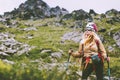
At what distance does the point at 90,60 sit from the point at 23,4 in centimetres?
10879

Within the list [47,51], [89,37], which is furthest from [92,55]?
[47,51]

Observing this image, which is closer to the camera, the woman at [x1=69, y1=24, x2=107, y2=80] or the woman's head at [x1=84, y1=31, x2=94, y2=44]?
the woman at [x1=69, y1=24, x2=107, y2=80]

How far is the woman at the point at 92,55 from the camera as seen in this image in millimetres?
13000

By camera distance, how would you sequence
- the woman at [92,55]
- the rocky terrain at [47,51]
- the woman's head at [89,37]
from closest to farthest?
the rocky terrain at [47,51]
the woman at [92,55]
the woman's head at [89,37]

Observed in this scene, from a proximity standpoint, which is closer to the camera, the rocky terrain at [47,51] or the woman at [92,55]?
the rocky terrain at [47,51]

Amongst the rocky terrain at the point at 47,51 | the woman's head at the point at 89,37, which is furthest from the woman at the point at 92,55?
the rocky terrain at the point at 47,51

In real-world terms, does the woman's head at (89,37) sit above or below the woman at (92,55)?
above

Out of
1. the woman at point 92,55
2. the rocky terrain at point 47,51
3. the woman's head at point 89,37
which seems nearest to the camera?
the rocky terrain at point 47,51

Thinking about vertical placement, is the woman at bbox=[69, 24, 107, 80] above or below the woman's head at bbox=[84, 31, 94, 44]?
below

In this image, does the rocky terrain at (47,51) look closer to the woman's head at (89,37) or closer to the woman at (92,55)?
the woman at (92,55)

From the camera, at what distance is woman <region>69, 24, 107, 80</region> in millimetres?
13000

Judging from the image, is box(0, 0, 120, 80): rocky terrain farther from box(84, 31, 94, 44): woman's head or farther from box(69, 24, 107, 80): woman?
box(84, 31, 94, 44): woman's head

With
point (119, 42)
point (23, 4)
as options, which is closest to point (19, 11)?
point (23, 4)

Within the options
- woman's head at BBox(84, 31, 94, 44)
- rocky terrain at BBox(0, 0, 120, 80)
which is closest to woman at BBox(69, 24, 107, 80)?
woman's head at BBox(84, 31, 94, 44)
